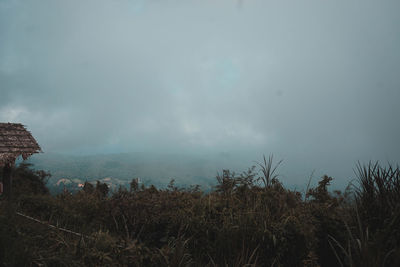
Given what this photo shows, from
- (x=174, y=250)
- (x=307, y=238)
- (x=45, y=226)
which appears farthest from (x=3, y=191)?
(x=307, y=238)

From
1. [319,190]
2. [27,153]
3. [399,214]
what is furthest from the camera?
[27,153]

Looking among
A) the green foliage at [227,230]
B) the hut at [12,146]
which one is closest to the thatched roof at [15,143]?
the hut at [12,146]

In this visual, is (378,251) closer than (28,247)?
Yes

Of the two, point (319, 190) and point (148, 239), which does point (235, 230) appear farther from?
point (319, 190)

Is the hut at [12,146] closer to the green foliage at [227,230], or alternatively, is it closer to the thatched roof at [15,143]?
the thatched roof at [15,143]

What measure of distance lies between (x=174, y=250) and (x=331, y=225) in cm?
302

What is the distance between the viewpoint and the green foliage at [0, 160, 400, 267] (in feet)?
11.5

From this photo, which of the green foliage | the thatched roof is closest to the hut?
the thatched roof

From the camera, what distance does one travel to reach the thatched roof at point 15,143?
7.51 m

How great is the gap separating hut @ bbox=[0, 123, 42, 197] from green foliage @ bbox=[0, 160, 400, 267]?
2887 mm

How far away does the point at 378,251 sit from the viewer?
3037 millimetres

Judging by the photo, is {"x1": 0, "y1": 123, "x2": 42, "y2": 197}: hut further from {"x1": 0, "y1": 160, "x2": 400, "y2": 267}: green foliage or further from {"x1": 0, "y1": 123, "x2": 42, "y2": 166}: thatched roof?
{"x1": 0, "y1": 160, "x2": 400, "y2": 267}: green foliage

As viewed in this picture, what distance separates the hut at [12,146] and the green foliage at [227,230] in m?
2.89

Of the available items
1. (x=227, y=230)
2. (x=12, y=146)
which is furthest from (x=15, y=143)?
(x=227, y=230)
